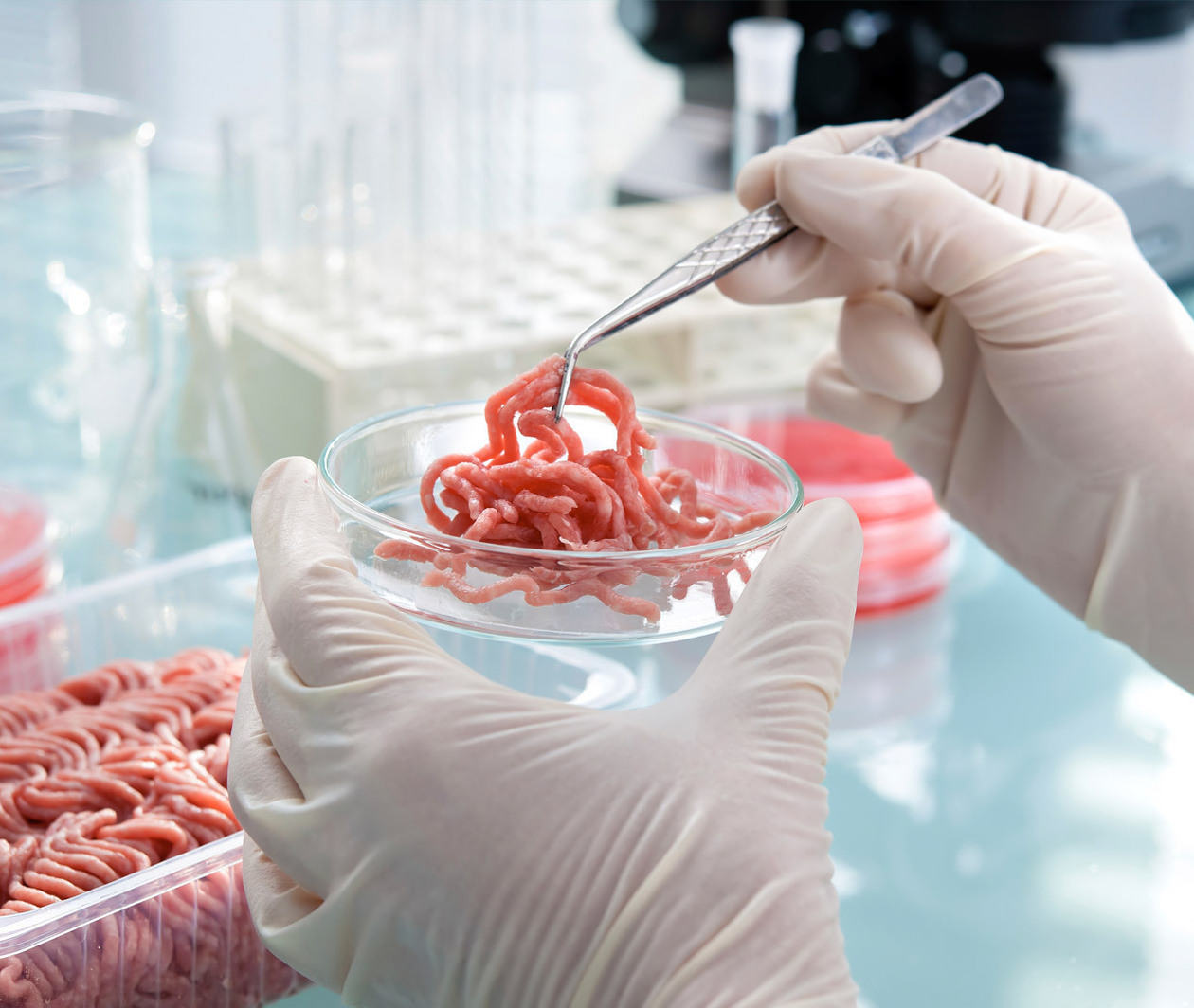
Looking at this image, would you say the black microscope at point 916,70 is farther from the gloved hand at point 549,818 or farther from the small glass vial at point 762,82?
the gloved hand at point 549,818

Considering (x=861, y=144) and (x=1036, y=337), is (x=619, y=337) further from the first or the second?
(x=1036, y=337)

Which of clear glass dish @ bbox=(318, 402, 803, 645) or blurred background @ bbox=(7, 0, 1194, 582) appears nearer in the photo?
clear glass dish @ bbox=(318, 402, 803, 645)

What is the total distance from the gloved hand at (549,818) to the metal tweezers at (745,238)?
0.59 feet

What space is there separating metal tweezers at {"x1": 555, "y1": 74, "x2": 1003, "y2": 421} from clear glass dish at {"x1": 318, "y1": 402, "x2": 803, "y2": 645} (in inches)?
Answer: 2.5

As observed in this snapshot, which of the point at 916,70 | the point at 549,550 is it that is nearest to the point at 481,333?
the point at 549,550

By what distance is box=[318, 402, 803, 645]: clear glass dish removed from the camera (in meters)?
0.66

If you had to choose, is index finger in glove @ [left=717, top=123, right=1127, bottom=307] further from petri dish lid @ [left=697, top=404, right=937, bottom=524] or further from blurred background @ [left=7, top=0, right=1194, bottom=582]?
blurred background @ [left=7, top=0, right=1194, bottom=582]

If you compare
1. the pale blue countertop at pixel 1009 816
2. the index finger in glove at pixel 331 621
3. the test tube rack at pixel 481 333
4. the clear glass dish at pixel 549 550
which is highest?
the clear glass dish at pixel 549 550

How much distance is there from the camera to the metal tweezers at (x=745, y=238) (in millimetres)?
796

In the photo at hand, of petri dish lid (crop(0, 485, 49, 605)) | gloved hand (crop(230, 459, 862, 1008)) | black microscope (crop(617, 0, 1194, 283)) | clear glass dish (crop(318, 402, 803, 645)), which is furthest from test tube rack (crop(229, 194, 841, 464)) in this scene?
gloved hand (crop(230, 459, 862, 1008))

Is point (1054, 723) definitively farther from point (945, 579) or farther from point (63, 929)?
point (63, 929)

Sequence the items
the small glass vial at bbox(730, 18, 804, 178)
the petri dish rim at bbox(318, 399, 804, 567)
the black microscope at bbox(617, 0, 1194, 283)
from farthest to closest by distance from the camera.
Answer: the black microscope at bbox(617, 0, 1194, 283) < the small glass vial at bbox(730, 18, 804, 178) < the petri dish rim at bbox(318, 399, 804, 567)

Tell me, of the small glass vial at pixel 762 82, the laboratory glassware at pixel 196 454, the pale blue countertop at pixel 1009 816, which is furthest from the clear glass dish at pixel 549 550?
the small glass vial at pixel 762 82

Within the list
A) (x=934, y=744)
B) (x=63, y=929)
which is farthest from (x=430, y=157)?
(x=63, y=929)
